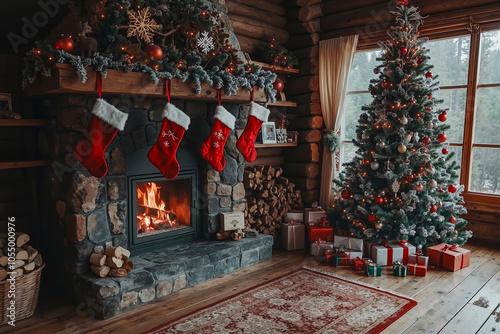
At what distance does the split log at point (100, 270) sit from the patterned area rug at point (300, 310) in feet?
2.06

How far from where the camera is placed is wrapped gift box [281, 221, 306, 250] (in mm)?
4602

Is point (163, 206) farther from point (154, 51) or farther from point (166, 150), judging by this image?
point (154, 51)

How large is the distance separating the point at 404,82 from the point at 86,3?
297cm

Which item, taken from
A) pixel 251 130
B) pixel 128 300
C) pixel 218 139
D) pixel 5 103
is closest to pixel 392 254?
pixel 251 130

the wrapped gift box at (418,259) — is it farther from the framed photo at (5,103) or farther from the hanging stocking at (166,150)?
the framed photo at (5,103)

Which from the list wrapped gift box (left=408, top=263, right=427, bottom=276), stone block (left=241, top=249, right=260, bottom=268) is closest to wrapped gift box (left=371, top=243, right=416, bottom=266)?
wrapped gift box (left=408, top=263, right=427, bottom=276)

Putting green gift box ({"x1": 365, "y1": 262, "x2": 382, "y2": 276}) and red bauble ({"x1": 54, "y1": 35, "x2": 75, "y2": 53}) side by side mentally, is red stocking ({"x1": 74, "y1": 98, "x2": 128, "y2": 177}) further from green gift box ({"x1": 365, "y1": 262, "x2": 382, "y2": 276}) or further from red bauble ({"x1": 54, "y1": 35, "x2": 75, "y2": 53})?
green gift box ({"x1": 365, "y1": 262, "x2": 382, "y2": 276})

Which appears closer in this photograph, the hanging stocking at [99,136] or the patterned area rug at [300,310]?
the patterned area rug at [300,310]

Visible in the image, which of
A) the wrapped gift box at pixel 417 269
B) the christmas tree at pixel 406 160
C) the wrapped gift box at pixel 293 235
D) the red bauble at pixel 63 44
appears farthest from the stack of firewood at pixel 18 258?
the wrapped gift box at pixel 417 269

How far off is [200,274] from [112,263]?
2.68 feet

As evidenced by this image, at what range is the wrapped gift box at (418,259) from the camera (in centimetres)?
384

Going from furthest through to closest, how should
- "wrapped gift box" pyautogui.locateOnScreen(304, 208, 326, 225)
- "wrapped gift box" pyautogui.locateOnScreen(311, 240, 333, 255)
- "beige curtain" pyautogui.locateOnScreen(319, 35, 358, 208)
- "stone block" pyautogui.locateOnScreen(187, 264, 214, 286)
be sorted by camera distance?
"beige curtain" pyautogui.locateOnScreen(319, 35, 358, 208), "wrapped gift box" pyautogui.locateOnScreen(304, 208, 326, 225), "wrapped gift box" pyautogui.locateOnScreen(311, 240, 333, 255), "stone block" pyautogui.locateOnScreen(187, 264, 214, 286)

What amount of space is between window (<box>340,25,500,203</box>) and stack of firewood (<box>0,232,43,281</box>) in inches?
167

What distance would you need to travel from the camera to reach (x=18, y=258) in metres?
2.88
